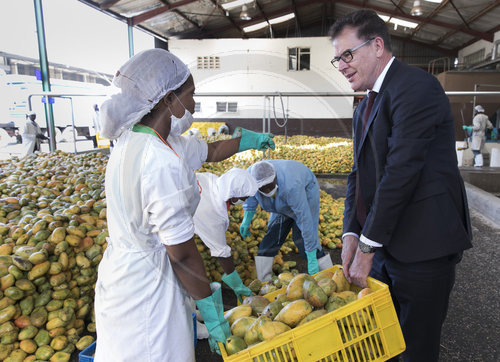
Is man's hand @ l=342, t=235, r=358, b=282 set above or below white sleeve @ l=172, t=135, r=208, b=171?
below

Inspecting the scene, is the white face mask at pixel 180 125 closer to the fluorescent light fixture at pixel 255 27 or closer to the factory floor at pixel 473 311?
the factory floor at pixel 473 311

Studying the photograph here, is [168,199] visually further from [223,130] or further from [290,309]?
[223,130]

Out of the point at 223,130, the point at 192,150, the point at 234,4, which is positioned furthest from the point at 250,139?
the point at 234,4

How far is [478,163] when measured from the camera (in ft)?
32.5

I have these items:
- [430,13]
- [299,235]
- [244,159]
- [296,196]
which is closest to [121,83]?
[296,196]

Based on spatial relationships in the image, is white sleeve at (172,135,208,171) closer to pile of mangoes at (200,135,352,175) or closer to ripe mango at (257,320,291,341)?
ripe mango at (257,320,291,341)

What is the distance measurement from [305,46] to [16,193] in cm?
1511

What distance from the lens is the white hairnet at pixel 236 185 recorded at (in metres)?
2.71

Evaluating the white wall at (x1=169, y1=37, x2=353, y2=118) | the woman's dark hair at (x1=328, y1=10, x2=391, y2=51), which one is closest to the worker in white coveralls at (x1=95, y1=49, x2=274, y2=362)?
the woman's dark hair at (x1=328, y1=10, x2=391, y2=51)

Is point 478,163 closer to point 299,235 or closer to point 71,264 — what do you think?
point 299,235

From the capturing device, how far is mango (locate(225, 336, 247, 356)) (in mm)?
1416

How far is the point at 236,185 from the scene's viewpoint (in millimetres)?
2709

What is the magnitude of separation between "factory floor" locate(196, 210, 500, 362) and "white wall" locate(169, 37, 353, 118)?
12.9 metres

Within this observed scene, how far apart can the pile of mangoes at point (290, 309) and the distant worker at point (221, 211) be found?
0.97m
